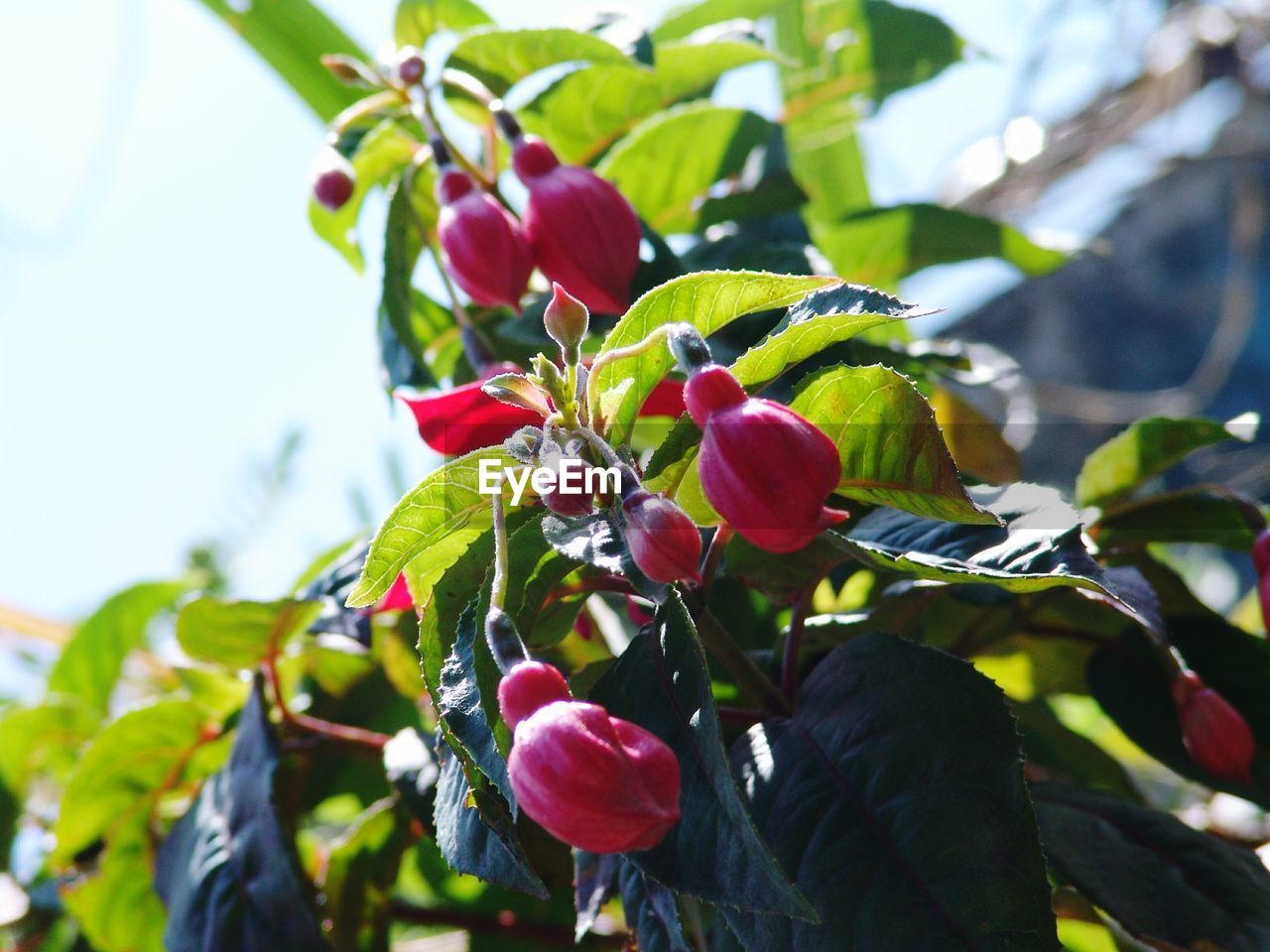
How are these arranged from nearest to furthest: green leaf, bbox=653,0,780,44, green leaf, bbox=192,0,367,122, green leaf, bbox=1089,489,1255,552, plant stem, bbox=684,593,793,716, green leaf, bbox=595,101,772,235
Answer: plant stem, bbox=684,593,793,716, green leaf, bbox=1089,489,1255,552, green leaf, bbox=595,101,772,235, green leaf, bbox=653,0,780,44, green leaf, bbox=192,0,367,122

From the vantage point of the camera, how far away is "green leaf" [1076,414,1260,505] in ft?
1.54

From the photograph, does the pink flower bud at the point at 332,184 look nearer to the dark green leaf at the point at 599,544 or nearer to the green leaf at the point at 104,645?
the dark green leaf at the point at 599,544

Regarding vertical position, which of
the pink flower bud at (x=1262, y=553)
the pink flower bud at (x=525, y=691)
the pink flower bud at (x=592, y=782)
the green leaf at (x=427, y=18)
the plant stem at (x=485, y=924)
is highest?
the green leaf at (x=427, y=18)

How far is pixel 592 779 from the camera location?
0.83 ft

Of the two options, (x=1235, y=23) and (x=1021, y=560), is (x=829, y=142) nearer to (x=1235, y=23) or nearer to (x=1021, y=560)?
(x=1021, y=560)

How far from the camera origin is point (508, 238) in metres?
0.45

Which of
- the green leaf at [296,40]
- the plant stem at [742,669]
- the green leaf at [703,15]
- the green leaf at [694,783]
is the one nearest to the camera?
the green leaf at [694,783]

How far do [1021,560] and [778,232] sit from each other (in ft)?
1.14

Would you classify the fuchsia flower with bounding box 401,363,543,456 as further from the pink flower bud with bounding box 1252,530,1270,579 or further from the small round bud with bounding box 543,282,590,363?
the pink flower bud with bounding box 1252,530,1270,579

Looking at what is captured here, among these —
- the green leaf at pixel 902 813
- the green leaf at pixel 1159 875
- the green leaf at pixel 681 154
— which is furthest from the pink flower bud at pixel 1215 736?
the green leaf at pixel 681 154

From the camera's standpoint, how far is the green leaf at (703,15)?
0.70 m

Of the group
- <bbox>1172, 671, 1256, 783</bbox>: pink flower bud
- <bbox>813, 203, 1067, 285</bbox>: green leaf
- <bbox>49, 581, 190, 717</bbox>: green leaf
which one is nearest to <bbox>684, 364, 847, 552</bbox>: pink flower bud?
<bbox>1172, 671, 1256, 783</bbox>: pink flower bud

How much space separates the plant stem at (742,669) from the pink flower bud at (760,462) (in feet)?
0.27

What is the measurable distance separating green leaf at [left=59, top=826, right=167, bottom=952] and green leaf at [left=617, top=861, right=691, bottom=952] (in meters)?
0.35
